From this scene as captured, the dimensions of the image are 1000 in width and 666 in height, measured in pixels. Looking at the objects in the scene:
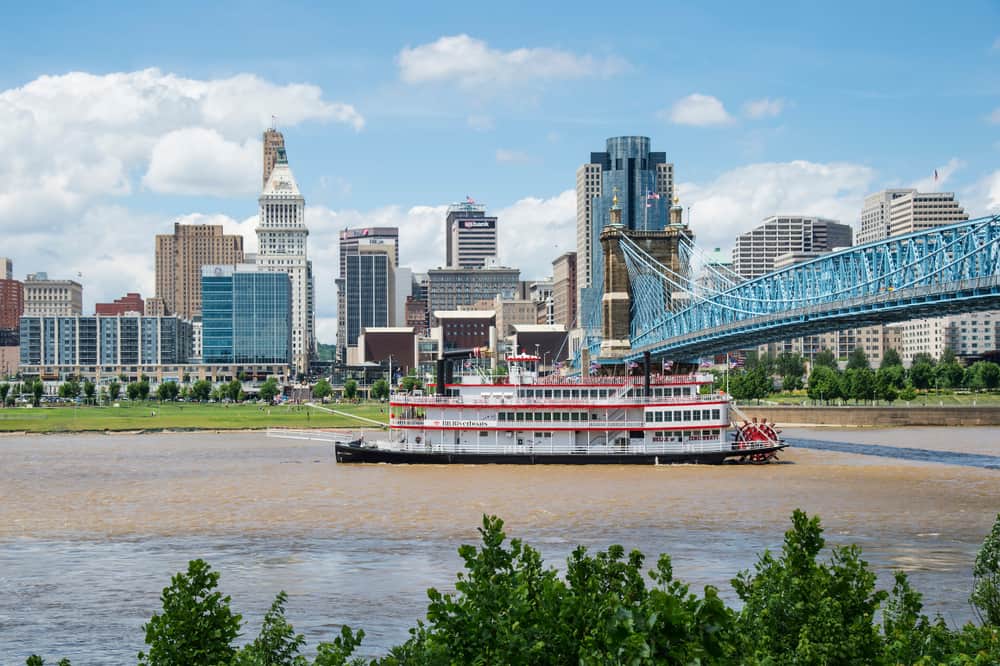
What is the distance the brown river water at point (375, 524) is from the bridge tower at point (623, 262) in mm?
55364

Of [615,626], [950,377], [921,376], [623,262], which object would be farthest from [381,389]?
[615,626]

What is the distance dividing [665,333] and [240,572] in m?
86.4

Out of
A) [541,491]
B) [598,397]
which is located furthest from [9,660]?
[598,397]

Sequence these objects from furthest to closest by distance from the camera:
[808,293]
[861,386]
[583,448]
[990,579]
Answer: [861,386], [808,293], [583,448], [990,579]

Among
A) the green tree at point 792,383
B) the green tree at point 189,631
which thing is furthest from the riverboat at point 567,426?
the green tree at point 792,383

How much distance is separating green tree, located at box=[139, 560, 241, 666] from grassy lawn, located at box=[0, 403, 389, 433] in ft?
325

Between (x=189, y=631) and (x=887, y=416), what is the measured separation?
112 meters

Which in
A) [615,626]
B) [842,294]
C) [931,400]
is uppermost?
[842,294]

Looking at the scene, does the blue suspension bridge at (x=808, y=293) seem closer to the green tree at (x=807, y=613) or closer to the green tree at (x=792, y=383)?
the green tree at (x=792, y=383)

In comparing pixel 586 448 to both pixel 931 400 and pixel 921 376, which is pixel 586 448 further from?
pixel 921 376

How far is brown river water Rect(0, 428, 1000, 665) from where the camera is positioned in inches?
1214

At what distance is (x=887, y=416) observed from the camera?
119 meters

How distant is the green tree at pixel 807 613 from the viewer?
15.0m

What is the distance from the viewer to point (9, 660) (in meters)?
26.3
